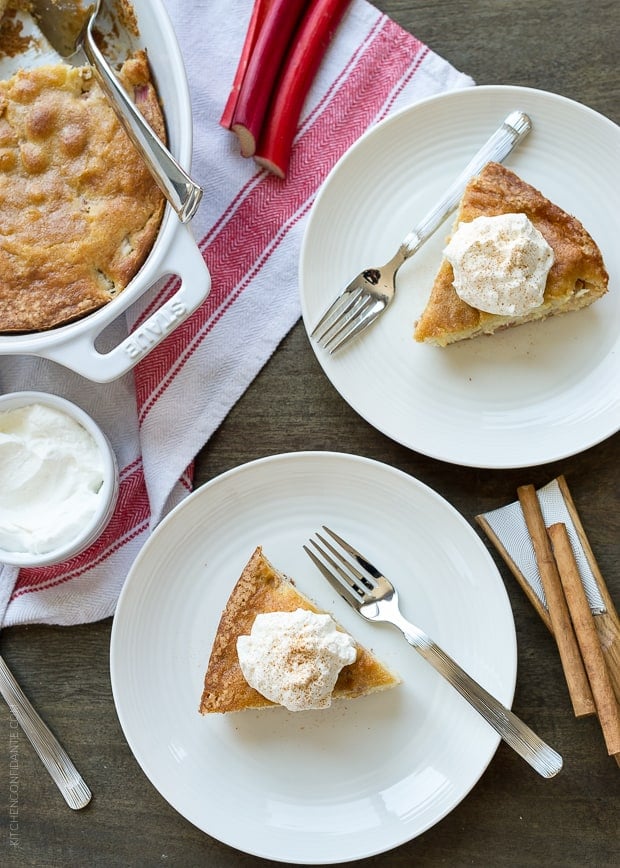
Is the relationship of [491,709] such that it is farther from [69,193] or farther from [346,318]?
[69,193]

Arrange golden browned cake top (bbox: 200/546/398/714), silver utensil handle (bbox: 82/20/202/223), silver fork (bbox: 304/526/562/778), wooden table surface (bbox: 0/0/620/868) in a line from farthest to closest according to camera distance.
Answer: wooden table surface (bbox: 0/0/620/868) < golden browned cake top (bbox: 200/546/398/714) < silver fork (bbox: 304/526/562/778) < silver utensil handle (bbox: 82/20/202/223)

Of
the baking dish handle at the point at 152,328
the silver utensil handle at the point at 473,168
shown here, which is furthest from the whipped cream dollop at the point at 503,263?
the baking dish handle at the point at 152,328

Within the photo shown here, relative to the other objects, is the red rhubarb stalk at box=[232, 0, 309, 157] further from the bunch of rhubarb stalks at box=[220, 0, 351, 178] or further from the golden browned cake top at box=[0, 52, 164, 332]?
the golden browned cake top at box=[0, 52, 164, 332]

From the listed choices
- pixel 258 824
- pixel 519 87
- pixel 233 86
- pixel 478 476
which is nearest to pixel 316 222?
pixel 233 86

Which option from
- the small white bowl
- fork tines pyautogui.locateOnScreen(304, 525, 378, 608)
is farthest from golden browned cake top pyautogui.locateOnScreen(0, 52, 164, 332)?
fork tines pyautogui.locateOnScreen(304, 525, 378, 608)

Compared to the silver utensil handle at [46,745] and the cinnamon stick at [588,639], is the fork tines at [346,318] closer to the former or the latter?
the cinnamon stick at [588,639]

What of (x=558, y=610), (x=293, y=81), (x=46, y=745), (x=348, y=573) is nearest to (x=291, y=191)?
(x=293, y=81)

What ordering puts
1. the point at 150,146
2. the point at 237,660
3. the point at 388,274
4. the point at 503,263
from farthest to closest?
the point at 388,274 < the point at 237,660 < the point at 503,263 < the point at 150,146
